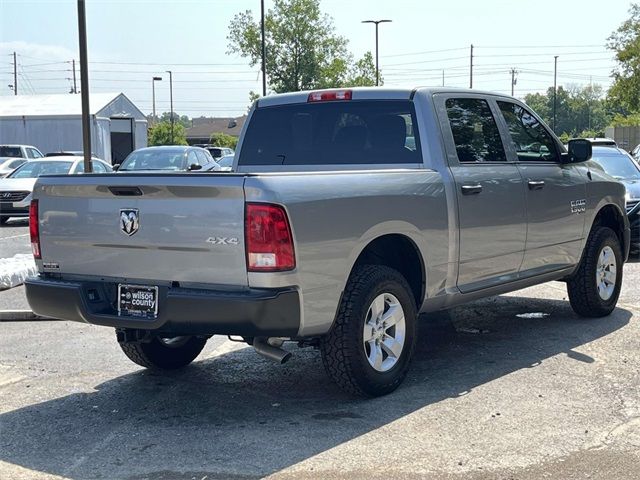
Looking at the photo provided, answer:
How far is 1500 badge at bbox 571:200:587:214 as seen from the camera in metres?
7.51

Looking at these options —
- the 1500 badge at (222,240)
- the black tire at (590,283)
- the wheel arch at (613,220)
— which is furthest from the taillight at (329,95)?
the wheel arch at (613,220)

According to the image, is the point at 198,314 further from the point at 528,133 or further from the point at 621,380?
the point at 528,133

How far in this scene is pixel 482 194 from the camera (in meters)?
6.35

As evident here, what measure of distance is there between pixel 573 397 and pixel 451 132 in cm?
210

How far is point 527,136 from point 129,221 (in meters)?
3.71

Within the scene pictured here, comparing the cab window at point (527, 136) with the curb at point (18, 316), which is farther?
the curb at point (18, 316)

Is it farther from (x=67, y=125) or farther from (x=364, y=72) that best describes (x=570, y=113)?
(x=67, y=125)

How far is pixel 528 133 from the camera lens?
24.0ft

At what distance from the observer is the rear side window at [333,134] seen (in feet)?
20.7

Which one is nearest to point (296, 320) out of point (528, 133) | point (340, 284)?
point (340, 284)

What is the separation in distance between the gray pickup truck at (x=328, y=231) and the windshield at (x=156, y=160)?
38.0ft

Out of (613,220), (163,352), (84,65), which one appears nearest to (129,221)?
(163,352)

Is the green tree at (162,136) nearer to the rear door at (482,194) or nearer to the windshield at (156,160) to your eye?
the windshield at (156,160)

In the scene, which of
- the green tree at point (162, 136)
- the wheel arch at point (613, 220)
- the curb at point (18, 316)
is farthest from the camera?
the green tree at point (162, 136)
